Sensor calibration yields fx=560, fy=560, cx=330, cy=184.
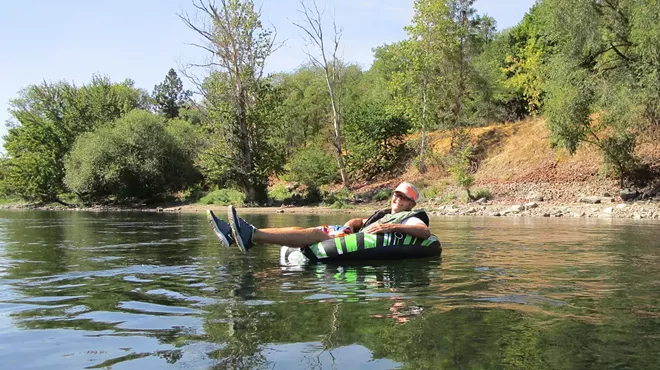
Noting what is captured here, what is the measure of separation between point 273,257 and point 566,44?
18.7 m

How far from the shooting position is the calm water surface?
11.4 ft

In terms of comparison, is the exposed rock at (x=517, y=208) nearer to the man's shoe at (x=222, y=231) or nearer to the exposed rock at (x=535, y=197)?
the exposed rock at (x=535, y=197)

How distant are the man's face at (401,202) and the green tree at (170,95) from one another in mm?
84614

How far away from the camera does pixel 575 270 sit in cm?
707

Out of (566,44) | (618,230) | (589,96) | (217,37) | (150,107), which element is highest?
(150,107)

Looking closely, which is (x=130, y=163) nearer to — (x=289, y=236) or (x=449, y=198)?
(x=449, y=198)

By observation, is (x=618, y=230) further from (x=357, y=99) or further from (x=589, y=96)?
(x=357, y=99)

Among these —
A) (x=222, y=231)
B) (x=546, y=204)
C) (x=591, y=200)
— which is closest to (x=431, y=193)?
(x=546, y=204)

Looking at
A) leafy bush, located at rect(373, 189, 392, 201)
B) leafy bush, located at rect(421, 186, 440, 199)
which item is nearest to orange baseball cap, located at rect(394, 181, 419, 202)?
leafy bush, located at rect(421, 186, 440, 199)

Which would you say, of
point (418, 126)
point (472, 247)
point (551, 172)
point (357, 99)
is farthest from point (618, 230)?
point (357, 99)

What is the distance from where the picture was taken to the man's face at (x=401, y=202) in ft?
27.6

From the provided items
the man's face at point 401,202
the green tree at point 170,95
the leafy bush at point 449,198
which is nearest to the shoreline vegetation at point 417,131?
the leafy bush at point 449,198

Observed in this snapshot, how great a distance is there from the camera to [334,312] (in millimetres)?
4738

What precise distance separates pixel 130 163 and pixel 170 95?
5975cm
